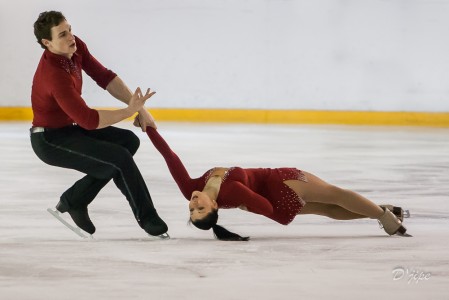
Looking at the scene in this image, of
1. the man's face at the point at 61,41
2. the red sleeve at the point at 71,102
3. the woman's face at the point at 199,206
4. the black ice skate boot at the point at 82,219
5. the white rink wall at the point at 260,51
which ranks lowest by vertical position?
the white rink wall at the point at 260,51

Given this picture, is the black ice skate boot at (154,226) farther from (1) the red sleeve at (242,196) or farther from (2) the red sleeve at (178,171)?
(1) the red sleeve at (242,196)

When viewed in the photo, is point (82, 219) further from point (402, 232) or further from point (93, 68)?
point (402, 232)

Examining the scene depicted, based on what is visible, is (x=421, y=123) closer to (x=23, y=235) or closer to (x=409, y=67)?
(x=409, y=67)

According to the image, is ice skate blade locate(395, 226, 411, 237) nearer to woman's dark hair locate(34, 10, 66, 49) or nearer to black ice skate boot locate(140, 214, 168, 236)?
black ice skate boot locate(140, 214, 168, 236)

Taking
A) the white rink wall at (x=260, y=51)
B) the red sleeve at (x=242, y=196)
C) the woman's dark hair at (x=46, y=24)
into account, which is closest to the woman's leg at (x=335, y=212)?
the red sleeve at (x=242, y=196)

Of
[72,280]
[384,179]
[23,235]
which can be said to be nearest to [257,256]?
[72,280]

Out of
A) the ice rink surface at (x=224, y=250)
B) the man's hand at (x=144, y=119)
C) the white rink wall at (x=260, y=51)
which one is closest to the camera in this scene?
the ice rink surface at (x=224, y=250)

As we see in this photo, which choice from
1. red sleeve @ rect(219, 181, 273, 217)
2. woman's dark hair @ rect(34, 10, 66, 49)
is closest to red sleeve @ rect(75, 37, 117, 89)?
woman's dark hair @ rect(34, 10, 66, 49)

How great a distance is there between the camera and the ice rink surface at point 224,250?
339cm

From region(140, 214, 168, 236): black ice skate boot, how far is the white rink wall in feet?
31.8

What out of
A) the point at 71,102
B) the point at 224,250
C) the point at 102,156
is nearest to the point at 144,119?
the point at 102,156

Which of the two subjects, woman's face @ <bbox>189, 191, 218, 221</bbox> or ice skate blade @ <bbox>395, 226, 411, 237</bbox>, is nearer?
woman's face @ <bbox>189, 191, 218, 221</bbox>

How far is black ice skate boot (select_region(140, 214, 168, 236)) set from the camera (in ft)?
14.6

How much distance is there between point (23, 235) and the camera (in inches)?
182
